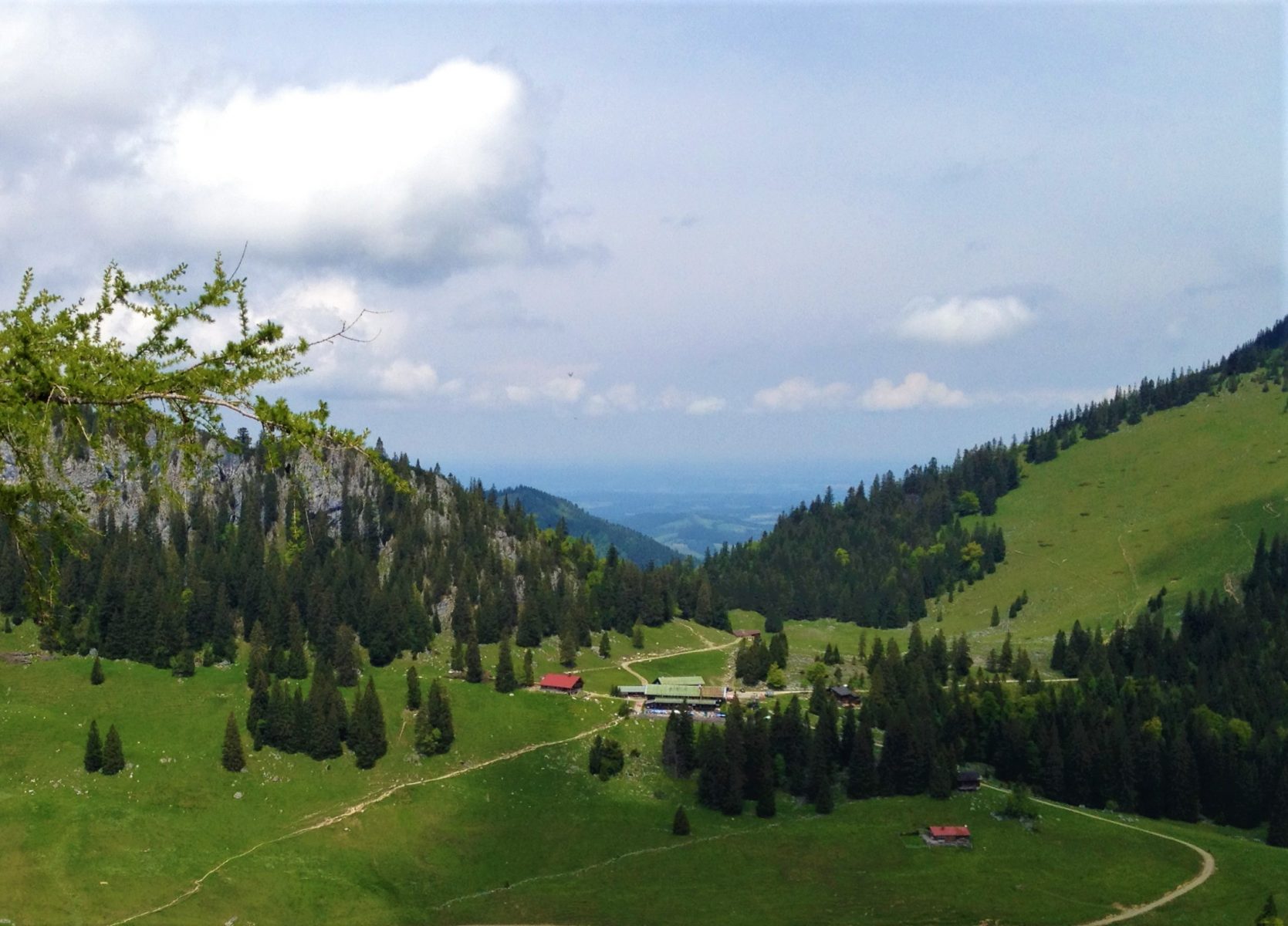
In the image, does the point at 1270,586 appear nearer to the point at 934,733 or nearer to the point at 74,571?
the point at 934,733

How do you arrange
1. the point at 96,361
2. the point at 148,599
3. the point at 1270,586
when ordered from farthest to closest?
1. the point at 1270,586
2. the point at 148,599
3. the point at 96,361

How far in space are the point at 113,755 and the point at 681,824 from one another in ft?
230

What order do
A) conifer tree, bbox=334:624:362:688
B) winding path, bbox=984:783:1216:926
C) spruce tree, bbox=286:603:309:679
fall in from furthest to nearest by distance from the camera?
1. conifer tree, bbox=334:624:362:688
2. spruce tree, bbox=286:603:309:679
3. winding path, bbox=984:783:1216:926

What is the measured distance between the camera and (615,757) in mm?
129125

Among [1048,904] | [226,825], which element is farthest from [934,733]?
[226,825]

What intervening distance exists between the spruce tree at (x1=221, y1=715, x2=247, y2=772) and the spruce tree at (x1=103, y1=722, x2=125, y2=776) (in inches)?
462

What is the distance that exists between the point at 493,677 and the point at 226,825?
172 ft

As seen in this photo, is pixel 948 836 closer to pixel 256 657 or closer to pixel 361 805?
pixel 361 805

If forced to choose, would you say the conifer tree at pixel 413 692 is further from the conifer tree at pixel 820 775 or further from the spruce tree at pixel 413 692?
the conifer tree at pixel 820 775

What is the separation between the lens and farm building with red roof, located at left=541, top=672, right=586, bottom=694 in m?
154

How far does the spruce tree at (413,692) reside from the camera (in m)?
142

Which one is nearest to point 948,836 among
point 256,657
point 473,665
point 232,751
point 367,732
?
point 367,732

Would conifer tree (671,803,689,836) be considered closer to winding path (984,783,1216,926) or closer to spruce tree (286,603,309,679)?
winding path (984,783,1216,926)

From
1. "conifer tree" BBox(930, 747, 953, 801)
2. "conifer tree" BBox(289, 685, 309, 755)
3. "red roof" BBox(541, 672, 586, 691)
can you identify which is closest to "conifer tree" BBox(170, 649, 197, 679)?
"conifer tree" BBox(289, 685, 309, 755)
